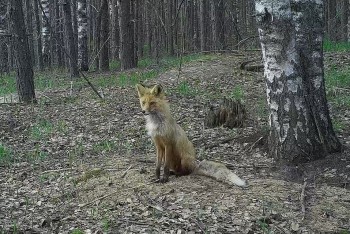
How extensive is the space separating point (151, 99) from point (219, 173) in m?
1.39

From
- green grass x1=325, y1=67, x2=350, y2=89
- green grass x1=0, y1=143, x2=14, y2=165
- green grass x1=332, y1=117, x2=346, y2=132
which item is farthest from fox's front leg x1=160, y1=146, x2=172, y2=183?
green grass x1=325, y1=67, x2=350, y2=89

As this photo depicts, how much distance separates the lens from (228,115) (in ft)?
33.3

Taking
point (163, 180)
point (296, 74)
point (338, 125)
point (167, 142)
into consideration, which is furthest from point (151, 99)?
point (338, 125)

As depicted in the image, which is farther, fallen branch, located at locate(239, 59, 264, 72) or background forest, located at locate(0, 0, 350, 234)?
fallen branch, located at locate(239, 59, 264, 72)

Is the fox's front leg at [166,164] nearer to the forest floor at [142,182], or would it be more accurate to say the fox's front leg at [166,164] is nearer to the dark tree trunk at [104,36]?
the forest floor at [142,182]

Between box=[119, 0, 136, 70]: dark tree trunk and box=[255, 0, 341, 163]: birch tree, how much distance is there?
44.6 ft

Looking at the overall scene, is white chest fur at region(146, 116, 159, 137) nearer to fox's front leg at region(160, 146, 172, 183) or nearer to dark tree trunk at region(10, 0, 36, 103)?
fox's front leg at region(160, 146, 172, 183)

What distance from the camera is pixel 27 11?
38.7 m

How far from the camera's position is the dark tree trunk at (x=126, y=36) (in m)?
20.6

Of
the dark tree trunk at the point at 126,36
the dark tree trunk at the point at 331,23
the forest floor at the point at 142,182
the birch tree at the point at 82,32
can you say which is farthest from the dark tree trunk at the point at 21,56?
the dark tree trunk at the point at 331,23

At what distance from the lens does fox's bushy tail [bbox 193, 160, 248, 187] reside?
21.5 ft

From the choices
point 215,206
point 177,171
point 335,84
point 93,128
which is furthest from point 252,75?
point 215,206

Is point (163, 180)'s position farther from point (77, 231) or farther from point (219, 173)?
point (77, 231)

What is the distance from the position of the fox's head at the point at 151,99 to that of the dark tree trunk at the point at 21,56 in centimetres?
802
